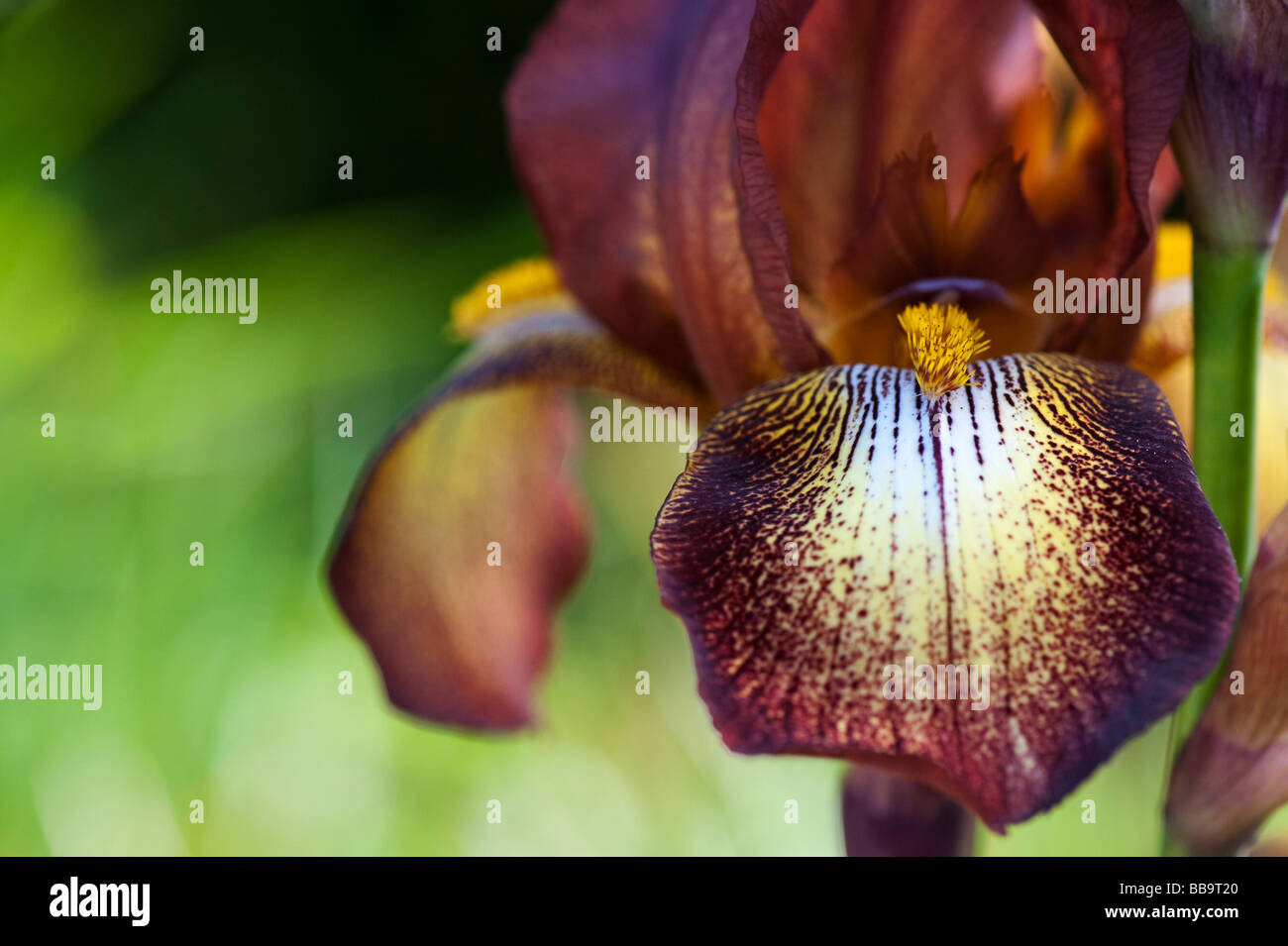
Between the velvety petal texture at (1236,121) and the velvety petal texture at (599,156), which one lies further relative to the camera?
the velvety petal texture at (599,156)

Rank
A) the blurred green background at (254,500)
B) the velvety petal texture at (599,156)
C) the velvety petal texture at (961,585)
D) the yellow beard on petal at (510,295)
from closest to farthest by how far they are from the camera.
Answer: the velvety petal texture at (961,585) → the velvety petal texture at (599,156) → the yellow beard on petal at (510,295) → the blurred green background at (254,500)

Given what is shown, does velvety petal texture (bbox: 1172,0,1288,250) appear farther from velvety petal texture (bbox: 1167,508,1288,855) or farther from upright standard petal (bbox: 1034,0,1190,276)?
velvety petal texture (bbox: 1167,508,1288,855)

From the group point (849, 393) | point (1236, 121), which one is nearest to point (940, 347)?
point (849, 393)

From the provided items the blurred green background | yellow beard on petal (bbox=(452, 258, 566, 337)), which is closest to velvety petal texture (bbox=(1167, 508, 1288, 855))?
yellow beard on petal (bbox=(452, 258, 566, 337))

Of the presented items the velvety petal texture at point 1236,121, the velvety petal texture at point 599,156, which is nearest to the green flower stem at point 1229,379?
the velvety petal texture at point 1236,121

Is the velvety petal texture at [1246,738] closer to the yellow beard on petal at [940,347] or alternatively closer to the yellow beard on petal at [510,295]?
the yellow beard on petal at [940,347]

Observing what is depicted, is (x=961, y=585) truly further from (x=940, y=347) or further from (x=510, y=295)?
(x=510, y=295)
